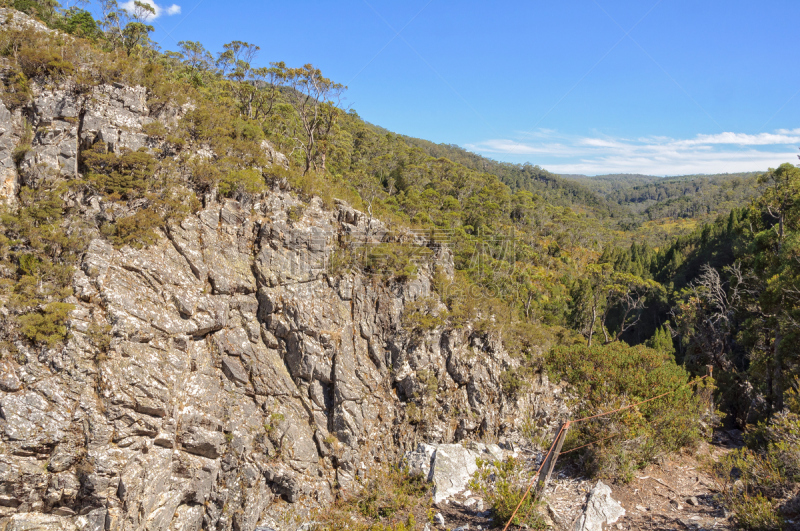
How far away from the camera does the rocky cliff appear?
877cm

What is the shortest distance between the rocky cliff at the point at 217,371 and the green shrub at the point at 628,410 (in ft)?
15.6

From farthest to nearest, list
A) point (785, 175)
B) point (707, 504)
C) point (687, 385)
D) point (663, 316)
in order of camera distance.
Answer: point (663, 316)
point (785, 175)
point (687, 385)
point (707, 504)

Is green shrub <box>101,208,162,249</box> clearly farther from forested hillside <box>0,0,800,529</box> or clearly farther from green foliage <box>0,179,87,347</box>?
green foliage <box>0,179,87,347</box>

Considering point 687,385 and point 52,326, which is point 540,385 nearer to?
point 687,385

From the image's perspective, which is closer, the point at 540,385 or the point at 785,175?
the point at 540,385

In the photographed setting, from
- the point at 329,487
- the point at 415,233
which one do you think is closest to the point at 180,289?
the point at 329,487

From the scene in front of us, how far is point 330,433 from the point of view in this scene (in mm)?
12781

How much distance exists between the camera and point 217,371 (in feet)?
37.5

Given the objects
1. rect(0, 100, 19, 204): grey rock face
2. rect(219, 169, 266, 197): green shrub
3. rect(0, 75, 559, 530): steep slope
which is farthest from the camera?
rect(219, 169, 266, 197): green shrub

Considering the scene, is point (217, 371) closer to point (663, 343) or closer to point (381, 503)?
point (381, 503)

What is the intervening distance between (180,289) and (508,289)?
19.1 m

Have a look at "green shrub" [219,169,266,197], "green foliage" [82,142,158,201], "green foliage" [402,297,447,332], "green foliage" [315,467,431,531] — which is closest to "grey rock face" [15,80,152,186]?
"green foliage" [82,142,158,201]

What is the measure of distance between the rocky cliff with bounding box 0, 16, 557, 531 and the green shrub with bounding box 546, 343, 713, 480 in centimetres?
475

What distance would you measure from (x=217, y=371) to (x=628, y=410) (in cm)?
1055
